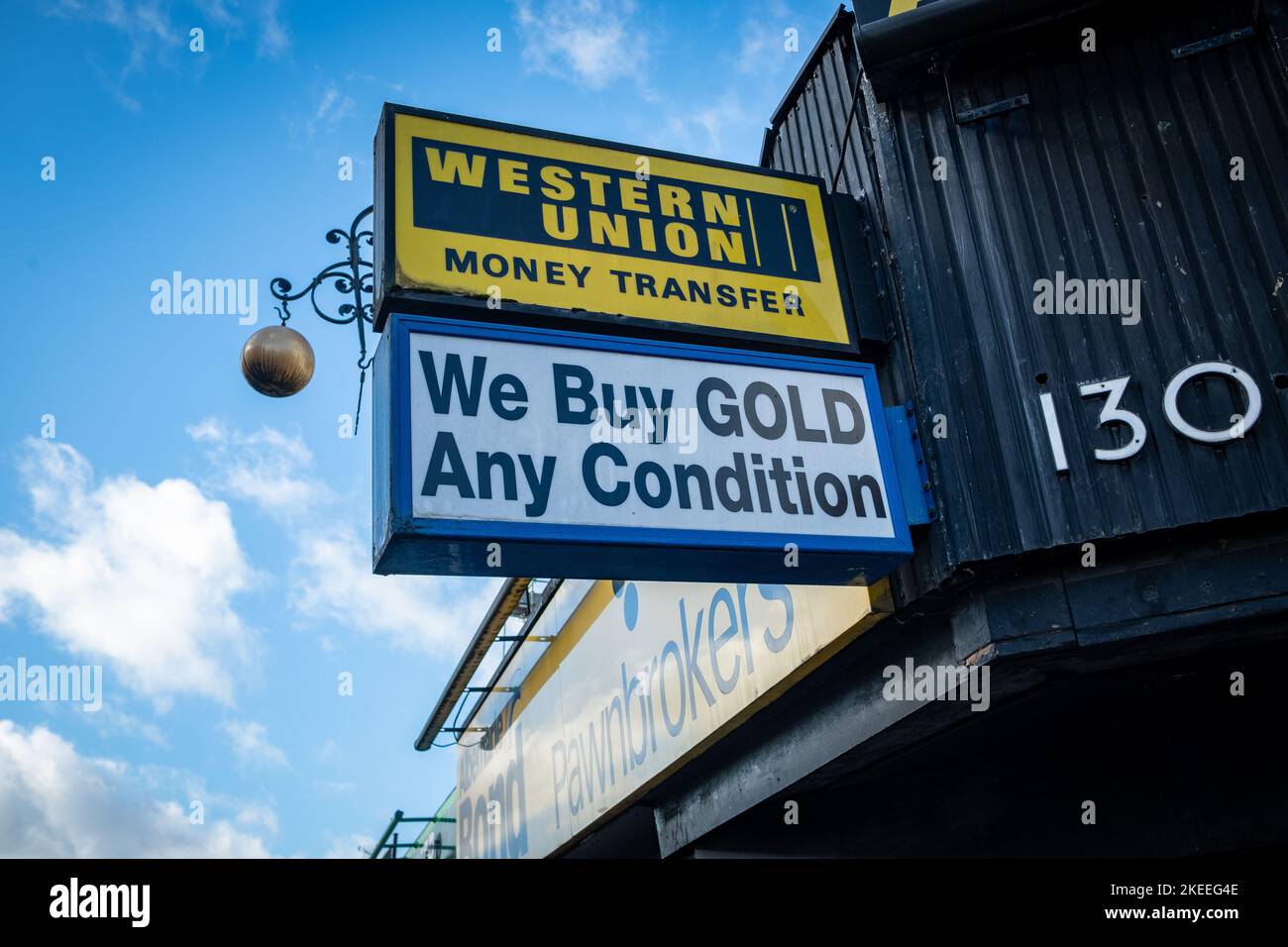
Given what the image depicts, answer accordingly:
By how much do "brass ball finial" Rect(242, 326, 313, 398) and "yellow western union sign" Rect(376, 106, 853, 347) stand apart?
1923 millimetres

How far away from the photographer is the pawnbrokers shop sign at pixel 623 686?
7.02 meters

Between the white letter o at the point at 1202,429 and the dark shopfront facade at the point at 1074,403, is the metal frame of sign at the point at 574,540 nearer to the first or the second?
the dark shopfront facade at the point at 1074,403

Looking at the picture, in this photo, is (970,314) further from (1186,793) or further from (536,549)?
(1186,793)

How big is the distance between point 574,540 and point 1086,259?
3.01 meters

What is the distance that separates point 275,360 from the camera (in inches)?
296

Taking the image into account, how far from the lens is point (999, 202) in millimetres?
6207

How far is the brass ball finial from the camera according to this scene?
24.7ft

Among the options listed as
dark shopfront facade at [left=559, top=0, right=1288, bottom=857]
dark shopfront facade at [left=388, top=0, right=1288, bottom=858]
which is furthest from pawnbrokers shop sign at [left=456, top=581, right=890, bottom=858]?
dark shopfront facade at [left=559, top=0, right=1288, bottom=857]

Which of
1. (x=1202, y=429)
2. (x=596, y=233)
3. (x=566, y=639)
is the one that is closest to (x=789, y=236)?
(x=596, y=233)

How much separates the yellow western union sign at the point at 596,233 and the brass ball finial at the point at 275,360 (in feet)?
6.31

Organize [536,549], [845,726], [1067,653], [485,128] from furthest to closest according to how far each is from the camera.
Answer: [845,726] < [485,128] < [1067,653] < [536,549]

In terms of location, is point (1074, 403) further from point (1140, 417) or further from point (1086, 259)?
point (1086, 259)
